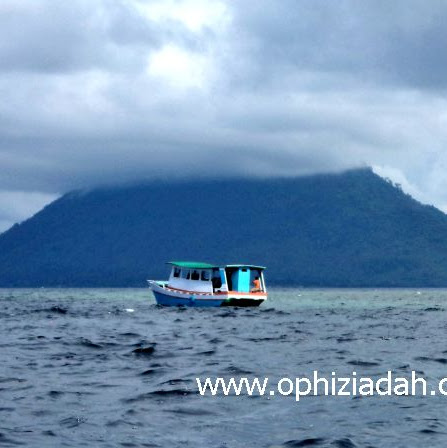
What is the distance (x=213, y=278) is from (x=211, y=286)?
111 inches

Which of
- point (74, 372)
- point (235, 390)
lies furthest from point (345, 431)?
point (74, 372)

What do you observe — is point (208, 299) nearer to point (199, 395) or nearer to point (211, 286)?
point (211, 286)

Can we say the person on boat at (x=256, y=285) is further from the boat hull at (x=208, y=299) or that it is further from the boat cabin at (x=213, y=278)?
the boat hull at (x=208, y=299)

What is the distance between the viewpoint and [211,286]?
8175 centimetres

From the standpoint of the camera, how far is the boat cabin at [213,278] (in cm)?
8212

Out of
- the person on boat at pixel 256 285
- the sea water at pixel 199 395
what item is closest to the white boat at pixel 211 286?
the person on boat at pixel 256 285

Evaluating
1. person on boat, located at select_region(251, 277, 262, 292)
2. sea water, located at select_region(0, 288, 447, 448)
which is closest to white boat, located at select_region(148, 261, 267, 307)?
person on boat, located at select_region(251, 277, 262, 292)

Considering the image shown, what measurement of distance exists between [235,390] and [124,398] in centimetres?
321

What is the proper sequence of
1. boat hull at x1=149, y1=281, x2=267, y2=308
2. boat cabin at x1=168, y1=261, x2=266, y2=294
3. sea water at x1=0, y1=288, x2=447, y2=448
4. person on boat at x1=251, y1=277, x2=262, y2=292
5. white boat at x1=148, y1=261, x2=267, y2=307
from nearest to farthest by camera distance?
sea water at x1=0, y1=288, x2=447, y2=448, boat hull at x1=149, y1=281, x2=267, y2=308, white boat at x1=148, y1=261, x2=267, y2=307, boat cabin at x1=168, y1=261, x2=266, y2=294, person on boat at x1=251, y1=277, x2=262, y2=292

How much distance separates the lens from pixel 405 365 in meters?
29.5

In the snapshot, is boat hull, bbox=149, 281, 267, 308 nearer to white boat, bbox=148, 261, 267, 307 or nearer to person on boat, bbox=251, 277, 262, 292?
white boat, bbox=148, 261, 267, 307

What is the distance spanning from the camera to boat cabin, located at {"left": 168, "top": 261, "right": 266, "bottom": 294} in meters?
82.1

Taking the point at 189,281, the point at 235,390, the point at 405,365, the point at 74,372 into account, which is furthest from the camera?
the point at 189,281

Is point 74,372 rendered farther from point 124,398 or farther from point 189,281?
point 189,281
